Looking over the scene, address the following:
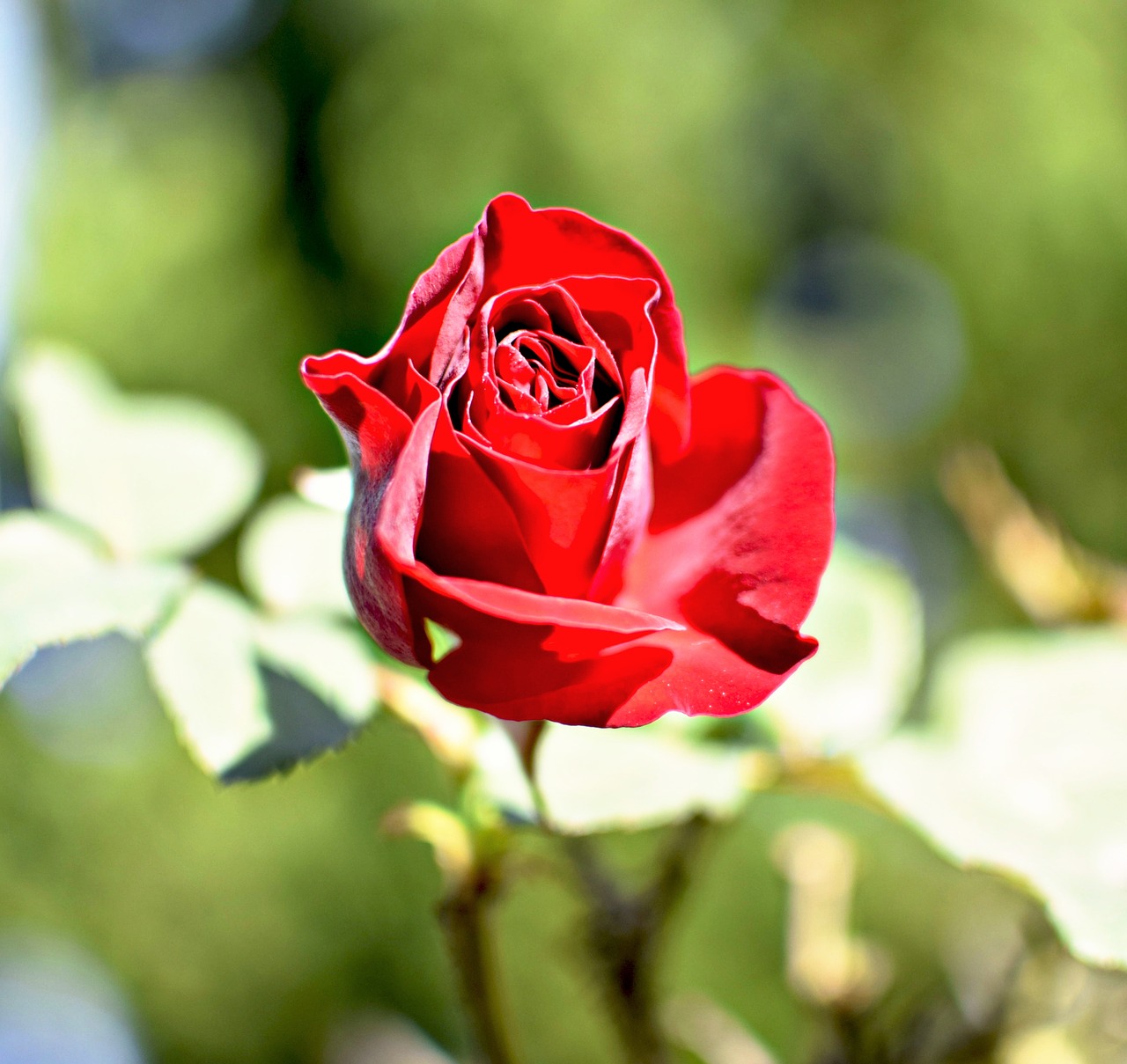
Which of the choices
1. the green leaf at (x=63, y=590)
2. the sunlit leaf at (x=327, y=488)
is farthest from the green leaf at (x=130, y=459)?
the sunlit leaf at (x=327, y=488)

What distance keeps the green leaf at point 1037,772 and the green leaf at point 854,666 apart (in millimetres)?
28

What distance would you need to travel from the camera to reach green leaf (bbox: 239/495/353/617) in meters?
0.41

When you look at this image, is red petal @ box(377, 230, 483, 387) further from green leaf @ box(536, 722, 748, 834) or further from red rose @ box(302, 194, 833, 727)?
green leaf @ box(536, 722, 748, 834)

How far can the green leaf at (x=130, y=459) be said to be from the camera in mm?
433

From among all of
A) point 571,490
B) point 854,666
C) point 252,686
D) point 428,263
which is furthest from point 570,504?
point 428,263

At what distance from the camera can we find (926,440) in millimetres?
2926

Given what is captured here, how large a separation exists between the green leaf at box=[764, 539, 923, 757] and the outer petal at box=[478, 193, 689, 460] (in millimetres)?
214

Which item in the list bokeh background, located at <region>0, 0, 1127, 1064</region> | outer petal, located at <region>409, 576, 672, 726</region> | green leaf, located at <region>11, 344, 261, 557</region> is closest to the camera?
outer petal, located at <region>409, 576, 672, 726</region>

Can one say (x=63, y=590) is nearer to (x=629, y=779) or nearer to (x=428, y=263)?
(x=629, y=779)

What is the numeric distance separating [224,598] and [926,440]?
285 centimetres

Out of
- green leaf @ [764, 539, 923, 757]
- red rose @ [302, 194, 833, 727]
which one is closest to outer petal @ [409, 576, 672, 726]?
red rose @ [302, 194, 833, 727]

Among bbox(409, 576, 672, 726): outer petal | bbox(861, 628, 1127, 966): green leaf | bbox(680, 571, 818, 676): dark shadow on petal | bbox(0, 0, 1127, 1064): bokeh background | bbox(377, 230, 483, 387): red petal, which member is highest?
bbox(377, 230, 483, 387): red petal

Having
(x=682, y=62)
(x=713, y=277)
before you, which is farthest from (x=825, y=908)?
(x=682, y=62)

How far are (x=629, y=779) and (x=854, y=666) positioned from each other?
0.18 m
